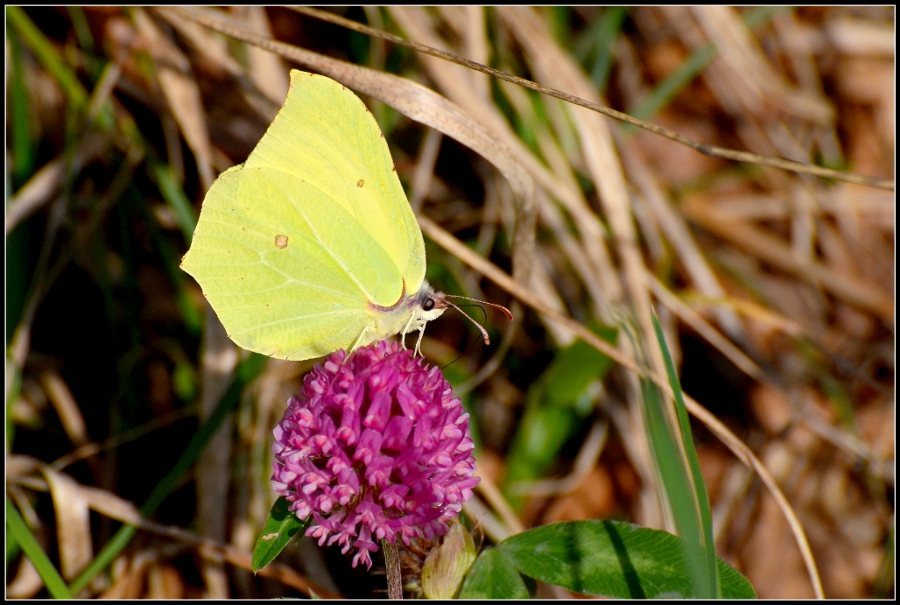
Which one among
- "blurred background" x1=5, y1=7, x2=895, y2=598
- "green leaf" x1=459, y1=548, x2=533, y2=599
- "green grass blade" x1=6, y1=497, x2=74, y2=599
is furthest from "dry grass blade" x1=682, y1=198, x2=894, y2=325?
"green grass blade" x1=6, y1=497, x2=74, y2=599

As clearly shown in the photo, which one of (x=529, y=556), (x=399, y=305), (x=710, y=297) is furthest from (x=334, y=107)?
(x=710, y=297)

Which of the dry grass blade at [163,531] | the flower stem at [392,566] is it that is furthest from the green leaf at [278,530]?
the dry grass blade at [163,531]

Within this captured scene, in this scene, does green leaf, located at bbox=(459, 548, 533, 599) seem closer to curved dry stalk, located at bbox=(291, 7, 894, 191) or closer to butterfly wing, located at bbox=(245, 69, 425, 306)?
butterfly wing, located at bbox=(245, 69, 425, 306)

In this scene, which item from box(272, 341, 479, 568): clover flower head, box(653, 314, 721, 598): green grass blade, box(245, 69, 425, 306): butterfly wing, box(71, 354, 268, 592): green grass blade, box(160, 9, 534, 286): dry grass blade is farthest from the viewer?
box(71, 354, 268, 592): green grass blade

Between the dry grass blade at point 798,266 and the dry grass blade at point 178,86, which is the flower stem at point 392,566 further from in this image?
the dry grass blade at point 798,266

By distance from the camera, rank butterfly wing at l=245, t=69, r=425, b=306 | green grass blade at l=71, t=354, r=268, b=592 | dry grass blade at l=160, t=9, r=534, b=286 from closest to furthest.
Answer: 1. butterfly wing at l=245, t=69, r=425, b=306
2. dry grass blade at l=160, t=9, r=534, b=286
3. green grass blade at l=71, t=354, r=268, b=592

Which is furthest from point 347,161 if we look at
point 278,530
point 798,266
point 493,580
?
point 798,266

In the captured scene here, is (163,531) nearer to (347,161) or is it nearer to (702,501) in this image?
(347,161)
